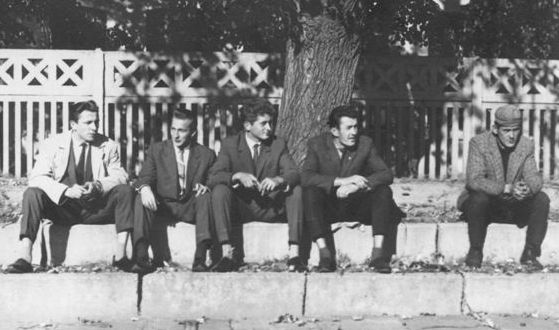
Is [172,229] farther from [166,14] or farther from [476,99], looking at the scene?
[166,14]

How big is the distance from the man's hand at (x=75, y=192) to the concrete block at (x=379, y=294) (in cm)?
195

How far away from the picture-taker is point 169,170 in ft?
24.0

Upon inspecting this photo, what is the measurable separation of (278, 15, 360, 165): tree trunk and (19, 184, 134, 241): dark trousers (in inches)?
83.1

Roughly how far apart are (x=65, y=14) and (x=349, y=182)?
6138mm

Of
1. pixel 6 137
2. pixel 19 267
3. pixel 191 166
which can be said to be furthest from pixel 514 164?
pixel 6 137

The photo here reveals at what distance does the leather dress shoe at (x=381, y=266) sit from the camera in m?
6.92

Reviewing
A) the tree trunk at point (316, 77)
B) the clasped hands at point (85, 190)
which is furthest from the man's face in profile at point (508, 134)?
the clasped hands at point (85, 190)

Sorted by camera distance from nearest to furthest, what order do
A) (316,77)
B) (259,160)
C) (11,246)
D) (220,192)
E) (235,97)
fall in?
1. (220,192)
2. (11,246)
3. (259,160)
4. (316,77)
5. (235,97)

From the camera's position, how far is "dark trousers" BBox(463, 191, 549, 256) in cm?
727

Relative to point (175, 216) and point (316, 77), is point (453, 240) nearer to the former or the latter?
point (316, 77)

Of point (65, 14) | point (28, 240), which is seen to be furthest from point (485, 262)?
point (65, 14)

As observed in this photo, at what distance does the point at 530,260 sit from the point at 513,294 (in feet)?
1.86

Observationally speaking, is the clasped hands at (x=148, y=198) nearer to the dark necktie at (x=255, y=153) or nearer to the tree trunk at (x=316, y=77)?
the dark necktie at (x=255, y=153)

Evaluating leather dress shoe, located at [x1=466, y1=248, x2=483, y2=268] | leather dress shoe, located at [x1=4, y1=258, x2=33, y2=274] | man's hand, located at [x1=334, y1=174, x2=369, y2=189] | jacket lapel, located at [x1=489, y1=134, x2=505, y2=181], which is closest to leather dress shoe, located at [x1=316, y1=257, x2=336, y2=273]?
man's hand, located at [x1=334, y1=174, x2=369, y2=189]
